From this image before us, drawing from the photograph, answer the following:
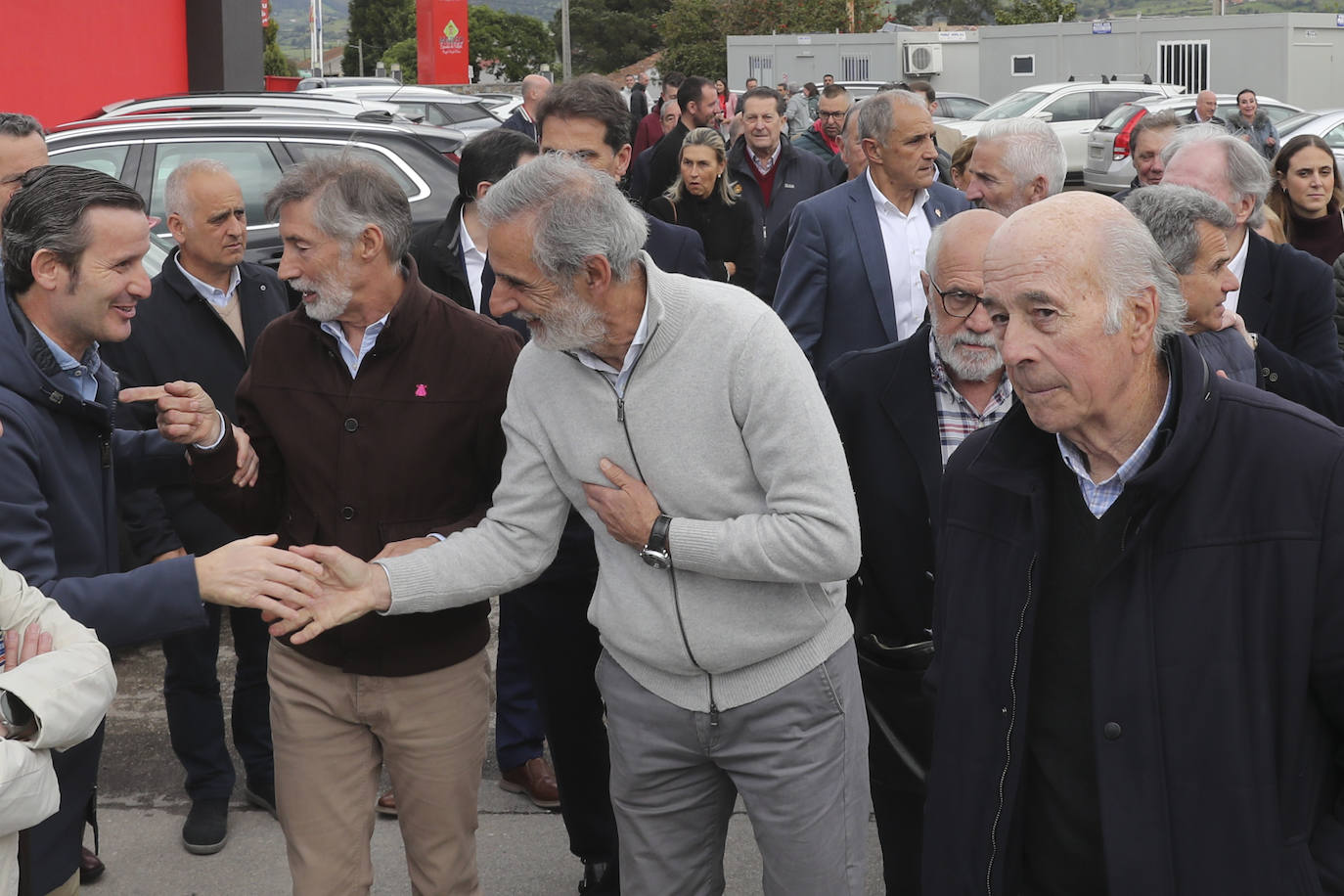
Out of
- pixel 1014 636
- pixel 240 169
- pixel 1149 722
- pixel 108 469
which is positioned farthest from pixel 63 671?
pixel 240 169

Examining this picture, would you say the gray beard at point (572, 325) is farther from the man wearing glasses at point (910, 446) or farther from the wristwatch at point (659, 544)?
the man wearing glasses at point (910, 446)

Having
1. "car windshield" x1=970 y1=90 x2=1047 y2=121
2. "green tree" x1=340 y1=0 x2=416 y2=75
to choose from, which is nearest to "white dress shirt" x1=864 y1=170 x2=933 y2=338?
"car windshield" x1=970 y1=90 x2=1047 y2=121

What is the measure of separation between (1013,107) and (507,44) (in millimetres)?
53072

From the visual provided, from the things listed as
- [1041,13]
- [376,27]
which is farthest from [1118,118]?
[376,27]

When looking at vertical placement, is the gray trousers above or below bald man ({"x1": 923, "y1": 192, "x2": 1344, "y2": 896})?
below

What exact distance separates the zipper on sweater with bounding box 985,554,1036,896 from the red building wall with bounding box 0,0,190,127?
47.7 ft

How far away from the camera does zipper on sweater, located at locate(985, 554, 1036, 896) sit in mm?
2469

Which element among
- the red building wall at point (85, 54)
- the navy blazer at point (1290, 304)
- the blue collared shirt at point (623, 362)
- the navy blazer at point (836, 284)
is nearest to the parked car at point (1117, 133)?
the red building wall at point (85, 54)

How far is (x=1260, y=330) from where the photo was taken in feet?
13.9

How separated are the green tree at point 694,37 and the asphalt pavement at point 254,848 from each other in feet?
169

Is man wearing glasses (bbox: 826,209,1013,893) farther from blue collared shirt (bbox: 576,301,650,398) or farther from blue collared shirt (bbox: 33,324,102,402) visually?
blue collared shirt (bbox: 33,324,102,402)

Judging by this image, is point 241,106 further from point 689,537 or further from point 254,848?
point 689,537

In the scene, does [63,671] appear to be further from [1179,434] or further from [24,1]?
[24,1]

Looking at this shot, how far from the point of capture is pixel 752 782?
305cm
